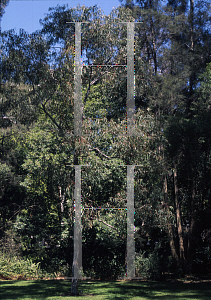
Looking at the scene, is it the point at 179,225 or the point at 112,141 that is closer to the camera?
the point at 112,141

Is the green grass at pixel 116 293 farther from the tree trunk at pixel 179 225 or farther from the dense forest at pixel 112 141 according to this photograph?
the tree trunk at pixel 179 225

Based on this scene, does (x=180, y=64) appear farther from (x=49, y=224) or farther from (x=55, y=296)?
(x=55, y=296)

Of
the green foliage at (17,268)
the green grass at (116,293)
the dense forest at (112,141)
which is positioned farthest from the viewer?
the green foliage at (17,268)

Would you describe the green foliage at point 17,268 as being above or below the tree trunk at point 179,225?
below

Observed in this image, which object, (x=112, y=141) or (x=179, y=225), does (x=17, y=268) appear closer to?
(x=179, y=225)

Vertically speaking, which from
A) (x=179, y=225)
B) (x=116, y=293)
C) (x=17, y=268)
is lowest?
(x=17, y=268)

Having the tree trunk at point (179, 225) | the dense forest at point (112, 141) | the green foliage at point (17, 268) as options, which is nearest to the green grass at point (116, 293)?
the dense forest at point (112, 141)

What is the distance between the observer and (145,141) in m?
8.87

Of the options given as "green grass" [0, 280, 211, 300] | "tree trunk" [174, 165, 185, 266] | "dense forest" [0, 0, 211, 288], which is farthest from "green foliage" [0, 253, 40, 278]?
"tree trunk" [174, 165, 185, 266]

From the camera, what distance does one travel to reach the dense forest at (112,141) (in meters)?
8.29

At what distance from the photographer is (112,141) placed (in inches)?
348

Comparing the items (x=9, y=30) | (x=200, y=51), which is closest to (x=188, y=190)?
(x=200, y=51)

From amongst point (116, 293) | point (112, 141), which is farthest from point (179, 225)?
point (112, 141)

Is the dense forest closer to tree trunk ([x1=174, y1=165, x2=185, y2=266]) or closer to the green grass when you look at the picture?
tree trunk ([x1=174, y1=165, x2=185, y2=266])
